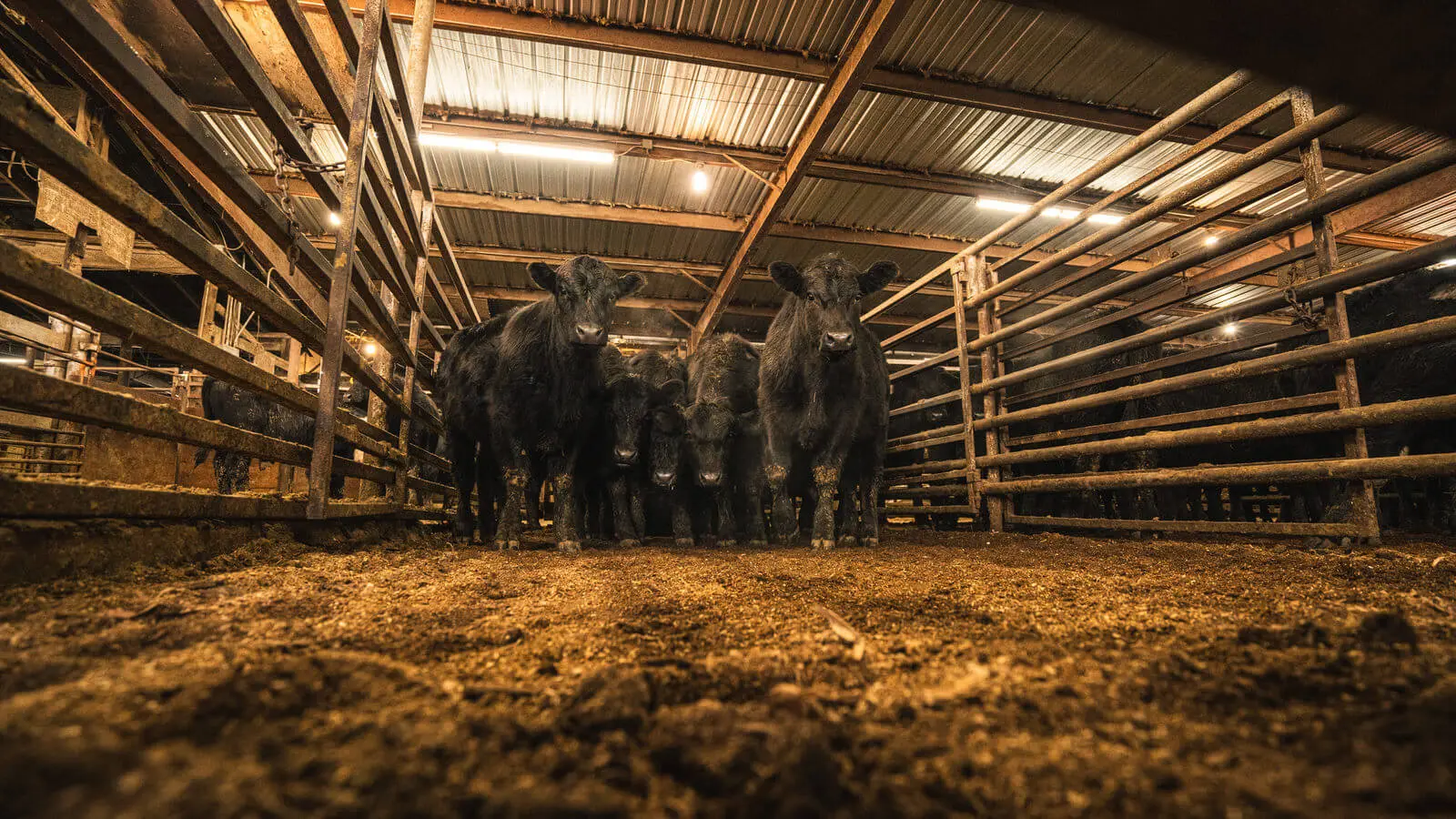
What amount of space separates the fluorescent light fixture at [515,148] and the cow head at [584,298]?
12.0 feet

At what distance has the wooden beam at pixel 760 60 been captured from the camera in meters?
5.73

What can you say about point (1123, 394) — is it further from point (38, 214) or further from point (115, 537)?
point (38, 214)

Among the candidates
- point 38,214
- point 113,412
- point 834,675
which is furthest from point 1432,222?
point 38,214

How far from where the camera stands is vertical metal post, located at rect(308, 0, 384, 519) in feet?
9.78

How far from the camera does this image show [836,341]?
4152 millimetres

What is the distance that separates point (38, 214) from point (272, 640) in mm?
5560

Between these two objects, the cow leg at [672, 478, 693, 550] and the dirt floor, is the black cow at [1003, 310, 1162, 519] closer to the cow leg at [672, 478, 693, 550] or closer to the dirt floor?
the cow leg at [672, 478, 693, 550]

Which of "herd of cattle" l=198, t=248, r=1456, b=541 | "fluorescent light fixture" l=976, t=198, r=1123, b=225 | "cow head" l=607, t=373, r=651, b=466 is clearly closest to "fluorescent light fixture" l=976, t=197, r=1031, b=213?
"fluorescent light fixture" l=976, t=198, r=1123, b=225

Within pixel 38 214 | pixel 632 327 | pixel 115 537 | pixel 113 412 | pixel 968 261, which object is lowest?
pixel 115 537

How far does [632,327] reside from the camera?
1430 cm

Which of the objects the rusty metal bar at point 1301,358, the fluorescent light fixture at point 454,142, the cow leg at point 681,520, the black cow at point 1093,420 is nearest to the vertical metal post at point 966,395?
the black cow at point 1093,420

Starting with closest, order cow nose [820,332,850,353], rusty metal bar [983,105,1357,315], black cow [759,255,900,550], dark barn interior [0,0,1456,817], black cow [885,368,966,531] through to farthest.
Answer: dark barn interior [0,0,1456,817], rusty metal bar [983,105,1357,315], cow nose [820,332,850,353], black cow [759,255,900,550], black cow [885,368,966,531]

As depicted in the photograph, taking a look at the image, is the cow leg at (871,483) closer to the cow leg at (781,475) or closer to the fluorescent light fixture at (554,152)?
the cow leg at (781,475)

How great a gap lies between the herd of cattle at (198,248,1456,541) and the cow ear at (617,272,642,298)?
2 centimetres
